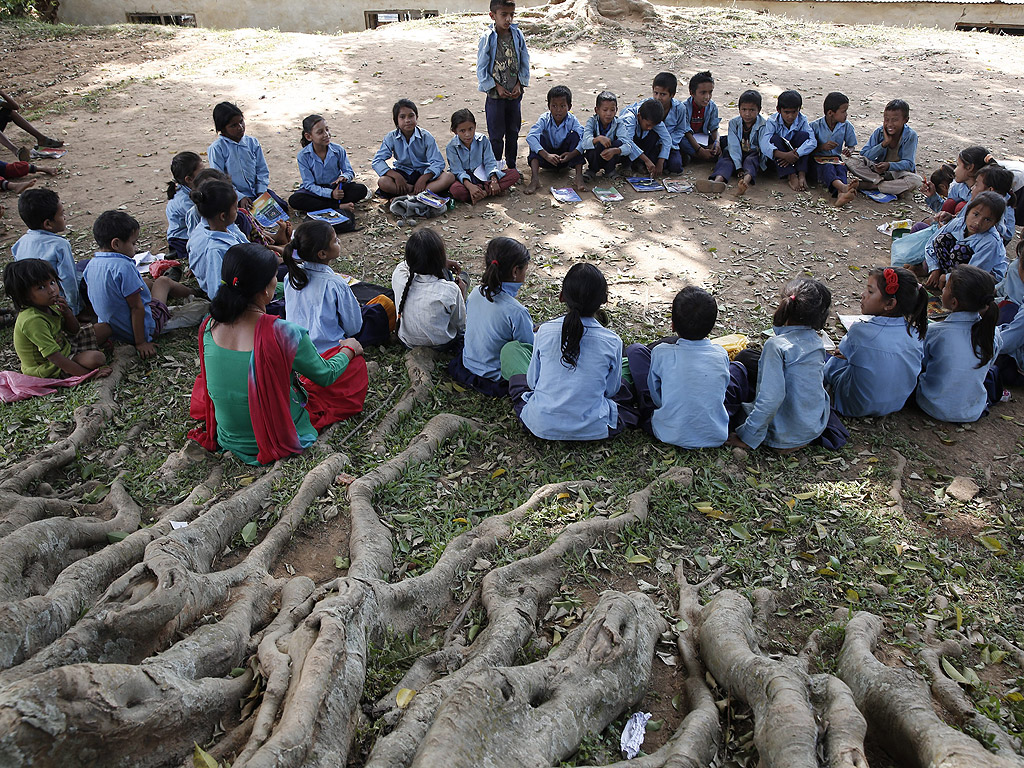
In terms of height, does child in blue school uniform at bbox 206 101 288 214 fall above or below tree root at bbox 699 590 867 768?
above

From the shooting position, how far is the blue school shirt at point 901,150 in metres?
7.91

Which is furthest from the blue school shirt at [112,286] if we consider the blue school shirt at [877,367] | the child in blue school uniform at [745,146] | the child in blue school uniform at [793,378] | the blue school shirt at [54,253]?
the child in blue school uniform at [745,146]

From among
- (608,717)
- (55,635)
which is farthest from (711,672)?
(55,635)

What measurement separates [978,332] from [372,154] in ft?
22.6

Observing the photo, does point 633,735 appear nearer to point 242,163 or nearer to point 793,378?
point 793,378

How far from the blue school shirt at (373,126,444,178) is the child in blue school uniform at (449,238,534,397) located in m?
3.57

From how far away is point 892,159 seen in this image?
8086 mm

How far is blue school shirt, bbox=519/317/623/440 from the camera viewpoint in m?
4.28

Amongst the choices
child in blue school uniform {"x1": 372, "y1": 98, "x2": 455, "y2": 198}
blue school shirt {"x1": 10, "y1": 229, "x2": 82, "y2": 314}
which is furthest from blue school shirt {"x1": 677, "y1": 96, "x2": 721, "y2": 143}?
blue school shirt {"x1": 10, "y1": 229, "x2": 82, "y2": 314}

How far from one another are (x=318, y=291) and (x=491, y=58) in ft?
14.3

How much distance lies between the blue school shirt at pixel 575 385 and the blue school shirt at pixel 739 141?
16.5ft

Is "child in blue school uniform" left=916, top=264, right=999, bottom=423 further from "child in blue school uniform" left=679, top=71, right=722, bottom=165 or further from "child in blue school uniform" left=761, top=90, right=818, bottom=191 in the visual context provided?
"child in blue school uniform" left=679, top=71, right=722, bottom=165

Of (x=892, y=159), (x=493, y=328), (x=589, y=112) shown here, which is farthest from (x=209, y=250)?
(x=892, y=159)

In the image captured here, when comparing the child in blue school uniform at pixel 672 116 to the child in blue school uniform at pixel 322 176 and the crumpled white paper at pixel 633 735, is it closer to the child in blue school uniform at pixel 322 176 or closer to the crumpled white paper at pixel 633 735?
the child in blue school uniform at pixel 322 176
